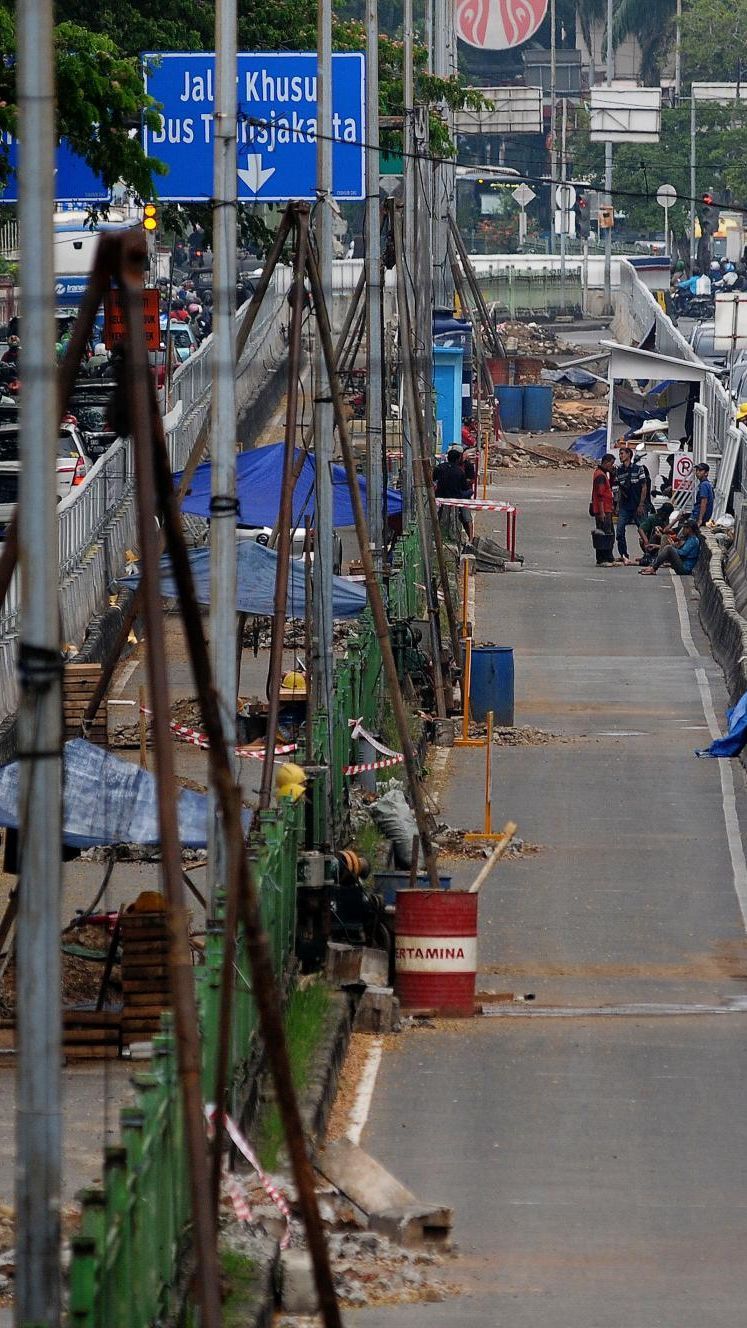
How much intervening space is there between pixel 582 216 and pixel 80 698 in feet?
294

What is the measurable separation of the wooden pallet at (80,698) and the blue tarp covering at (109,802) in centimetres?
625

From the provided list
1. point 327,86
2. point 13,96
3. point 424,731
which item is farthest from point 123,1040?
point 424,731

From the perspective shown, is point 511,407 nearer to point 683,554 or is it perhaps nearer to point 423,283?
point 423,283

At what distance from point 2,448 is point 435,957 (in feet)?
66.7

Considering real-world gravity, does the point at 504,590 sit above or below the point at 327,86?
below

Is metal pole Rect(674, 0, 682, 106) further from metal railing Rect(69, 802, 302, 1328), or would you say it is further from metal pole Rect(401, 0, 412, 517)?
metal railing Rect(69, 802, 302, 1328)

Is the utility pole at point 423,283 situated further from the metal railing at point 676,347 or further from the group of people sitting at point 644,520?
the metal railing at point 676,347

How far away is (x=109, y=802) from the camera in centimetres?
1453

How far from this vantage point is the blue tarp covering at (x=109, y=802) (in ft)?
47.5

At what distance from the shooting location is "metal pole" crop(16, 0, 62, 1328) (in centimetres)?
657

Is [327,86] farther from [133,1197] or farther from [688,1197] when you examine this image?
[133,1197]

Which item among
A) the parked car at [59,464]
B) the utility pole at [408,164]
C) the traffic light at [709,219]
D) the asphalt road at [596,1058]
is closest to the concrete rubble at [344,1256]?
the asphalt road at [596,1058]

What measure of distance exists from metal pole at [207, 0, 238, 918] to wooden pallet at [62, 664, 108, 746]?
829cm

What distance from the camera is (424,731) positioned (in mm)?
26562
